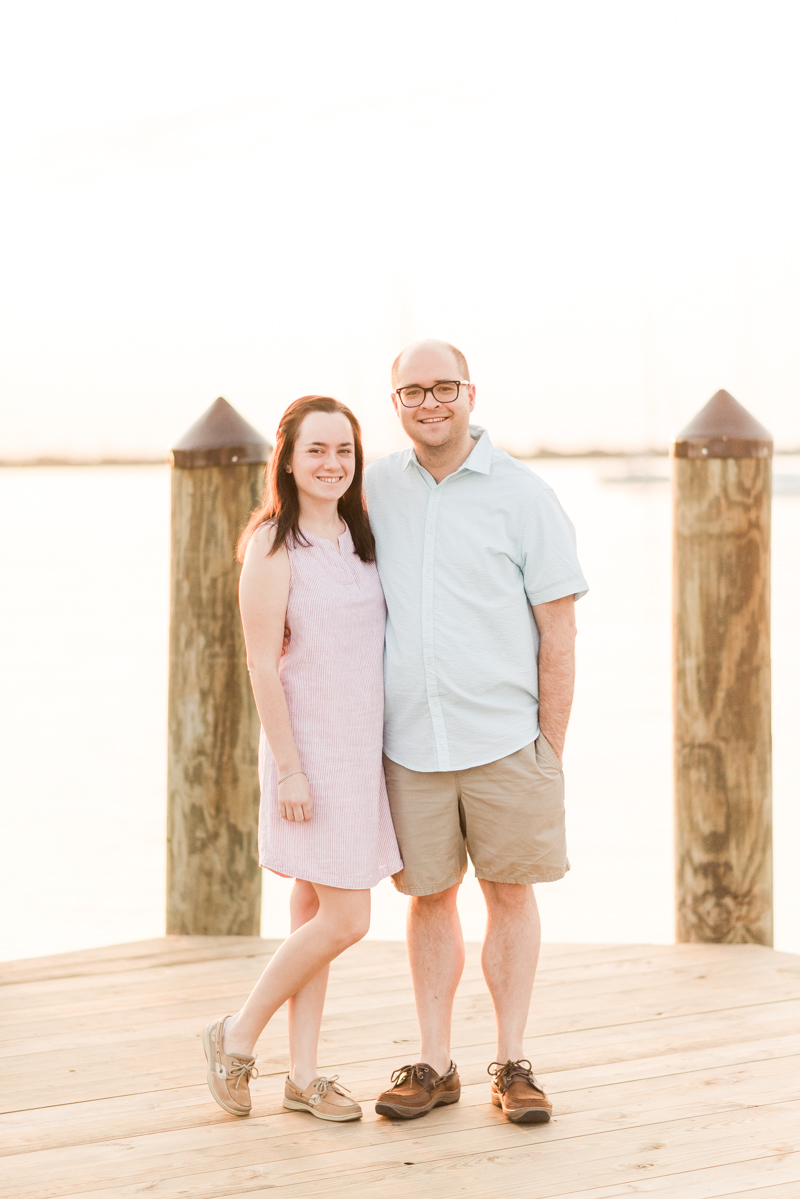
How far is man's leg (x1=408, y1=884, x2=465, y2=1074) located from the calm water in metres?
3.29

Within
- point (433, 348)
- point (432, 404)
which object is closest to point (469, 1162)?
point (432, 404)

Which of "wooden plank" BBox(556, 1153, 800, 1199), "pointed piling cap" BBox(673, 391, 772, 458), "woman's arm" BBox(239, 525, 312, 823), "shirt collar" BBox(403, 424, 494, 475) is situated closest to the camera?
"wooden plank" BBox(556, 1153, 800, 1199)

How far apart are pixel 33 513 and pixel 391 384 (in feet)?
218

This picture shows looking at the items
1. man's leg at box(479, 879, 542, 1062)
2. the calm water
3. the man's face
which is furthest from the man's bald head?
the calm water

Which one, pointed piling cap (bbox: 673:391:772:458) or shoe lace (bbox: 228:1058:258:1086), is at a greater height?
pointed piling cap (bbox: 673:391:772:458)

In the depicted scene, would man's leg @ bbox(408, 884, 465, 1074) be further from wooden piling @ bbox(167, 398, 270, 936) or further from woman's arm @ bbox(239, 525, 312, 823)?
wooden piling @ bbox(167, 398, 270, 936)

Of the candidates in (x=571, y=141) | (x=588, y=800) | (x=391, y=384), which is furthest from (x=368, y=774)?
(x=571, y=141)

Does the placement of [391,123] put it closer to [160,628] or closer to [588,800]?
[160,628]

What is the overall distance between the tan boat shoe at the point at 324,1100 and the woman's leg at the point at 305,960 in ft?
0.10

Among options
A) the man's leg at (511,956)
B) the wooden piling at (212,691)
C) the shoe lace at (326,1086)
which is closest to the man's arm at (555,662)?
the man's leg at (511,956)

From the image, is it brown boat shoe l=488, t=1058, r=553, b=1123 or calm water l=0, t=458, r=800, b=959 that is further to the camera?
calm water l=0, t=458, r=800, b=959

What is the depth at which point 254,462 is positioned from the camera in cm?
365

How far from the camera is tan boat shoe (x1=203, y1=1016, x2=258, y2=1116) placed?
2525 millimetres

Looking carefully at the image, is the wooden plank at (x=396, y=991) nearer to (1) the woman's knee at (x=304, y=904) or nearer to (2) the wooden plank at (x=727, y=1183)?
(1) the woman's knee at (x=304, y=904)
